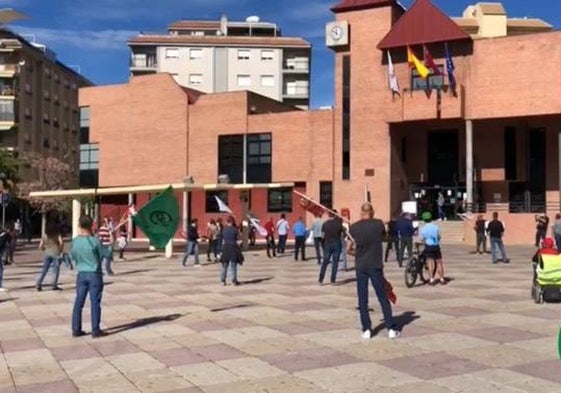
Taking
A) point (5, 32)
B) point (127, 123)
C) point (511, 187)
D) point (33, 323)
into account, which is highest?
point (5, 32)

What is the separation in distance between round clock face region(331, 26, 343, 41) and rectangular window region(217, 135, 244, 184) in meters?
9.60

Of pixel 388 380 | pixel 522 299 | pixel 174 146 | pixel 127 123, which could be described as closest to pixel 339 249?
pixel 522 299

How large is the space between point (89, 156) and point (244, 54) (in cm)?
3548

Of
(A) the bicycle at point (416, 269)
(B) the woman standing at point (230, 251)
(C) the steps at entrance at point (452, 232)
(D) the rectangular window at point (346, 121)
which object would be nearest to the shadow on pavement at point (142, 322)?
(B) the woman standing at point (230, 251)

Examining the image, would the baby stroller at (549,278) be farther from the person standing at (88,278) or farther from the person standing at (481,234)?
the person standing at (481,234)

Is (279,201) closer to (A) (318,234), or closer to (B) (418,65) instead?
(B) (418,65)

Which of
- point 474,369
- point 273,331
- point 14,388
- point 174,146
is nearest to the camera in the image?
point 14,388

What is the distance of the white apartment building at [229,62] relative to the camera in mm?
88562

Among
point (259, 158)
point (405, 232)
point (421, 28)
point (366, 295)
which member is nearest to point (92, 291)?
point (366, 295)

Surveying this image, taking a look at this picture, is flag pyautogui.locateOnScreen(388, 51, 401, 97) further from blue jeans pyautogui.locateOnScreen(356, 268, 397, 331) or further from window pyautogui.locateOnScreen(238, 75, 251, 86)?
window pyautogui.locateOnScreen(238, 75, 251, 86)

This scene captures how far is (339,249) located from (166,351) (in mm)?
8522

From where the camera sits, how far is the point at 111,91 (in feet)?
189

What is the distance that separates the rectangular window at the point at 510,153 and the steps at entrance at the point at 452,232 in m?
5.78

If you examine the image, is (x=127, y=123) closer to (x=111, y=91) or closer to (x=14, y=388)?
(x=111, y=91)
